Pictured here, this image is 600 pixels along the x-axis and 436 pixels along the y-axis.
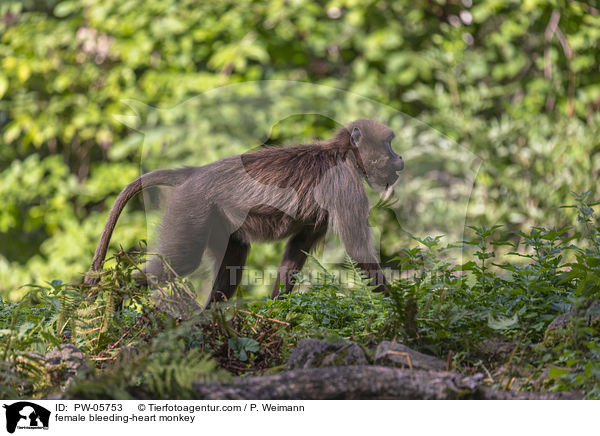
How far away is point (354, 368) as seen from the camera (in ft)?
8.24

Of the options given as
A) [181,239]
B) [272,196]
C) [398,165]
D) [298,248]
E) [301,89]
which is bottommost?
[298,248]

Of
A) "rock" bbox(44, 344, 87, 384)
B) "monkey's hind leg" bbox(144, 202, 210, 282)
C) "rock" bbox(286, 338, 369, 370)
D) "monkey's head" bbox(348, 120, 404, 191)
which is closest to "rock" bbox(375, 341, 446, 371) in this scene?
"rock" bbox(286, 338, 369, 370)

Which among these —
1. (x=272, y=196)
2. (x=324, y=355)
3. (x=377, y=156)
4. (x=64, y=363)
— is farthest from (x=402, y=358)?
(x=377, y=156)

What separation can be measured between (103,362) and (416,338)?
4.92ft

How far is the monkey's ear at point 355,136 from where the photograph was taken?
16.4 ft

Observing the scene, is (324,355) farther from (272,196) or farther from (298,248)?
(298,248)

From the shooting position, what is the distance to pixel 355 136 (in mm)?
5031

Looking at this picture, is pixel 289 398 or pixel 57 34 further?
pixel 57 34

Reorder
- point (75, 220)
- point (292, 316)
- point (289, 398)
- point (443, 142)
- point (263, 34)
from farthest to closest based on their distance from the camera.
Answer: point (75, 220), point (263, 34), point (443, 142), point (292, 316), point (289, 398)

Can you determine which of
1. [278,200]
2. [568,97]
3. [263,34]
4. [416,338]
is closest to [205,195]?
[278,200]

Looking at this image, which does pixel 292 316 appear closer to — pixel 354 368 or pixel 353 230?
pixel 354 368
